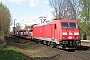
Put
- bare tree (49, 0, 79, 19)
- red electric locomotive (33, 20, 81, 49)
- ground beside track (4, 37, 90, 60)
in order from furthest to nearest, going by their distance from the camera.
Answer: bare tree (49, 0, 79, 19) < red electric locomotive (33, 20, 81, 49) < ground beside track (4, 37, 90, 60)

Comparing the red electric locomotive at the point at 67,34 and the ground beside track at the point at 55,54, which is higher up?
the red electric locomotive at the point at 67,34

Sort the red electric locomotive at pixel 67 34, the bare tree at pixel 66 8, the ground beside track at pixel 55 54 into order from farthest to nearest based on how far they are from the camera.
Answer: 1. the bare tree at pixel 66 8
2. the red electric locomotive at pixel 67 34
3. the ground beside track at pixel 55 54

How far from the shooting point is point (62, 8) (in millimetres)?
48500

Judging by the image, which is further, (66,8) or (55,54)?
(66,8)

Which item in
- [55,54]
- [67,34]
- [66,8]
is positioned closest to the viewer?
[55,54]

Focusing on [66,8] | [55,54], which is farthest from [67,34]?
[66,8]

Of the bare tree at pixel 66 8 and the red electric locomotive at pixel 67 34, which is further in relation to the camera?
the bare tree at pixel 66 8

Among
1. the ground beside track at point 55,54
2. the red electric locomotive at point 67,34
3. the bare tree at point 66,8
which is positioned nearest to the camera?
the ground beside track at point 55,54

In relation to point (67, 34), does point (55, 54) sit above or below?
below

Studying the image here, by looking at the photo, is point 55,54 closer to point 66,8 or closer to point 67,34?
point 67,34

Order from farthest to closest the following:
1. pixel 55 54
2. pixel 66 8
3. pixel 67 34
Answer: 1. pixel 66 8
2. pixel 67 34
3. pixel 55 54

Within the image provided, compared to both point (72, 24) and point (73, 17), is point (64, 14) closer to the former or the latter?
point (73, 17)

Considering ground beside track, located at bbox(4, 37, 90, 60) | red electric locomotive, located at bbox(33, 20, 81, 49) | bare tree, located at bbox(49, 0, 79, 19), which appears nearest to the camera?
ground beside track, located at bbox(4, 37, 90, 60)

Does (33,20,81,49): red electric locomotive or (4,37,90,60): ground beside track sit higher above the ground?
(33,20,81,49): red electric locomotive
